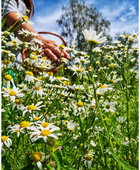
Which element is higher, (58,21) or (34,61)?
(58,21)

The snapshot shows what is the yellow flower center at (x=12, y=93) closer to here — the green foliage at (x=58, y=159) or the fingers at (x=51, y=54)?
the green foliage at (x=58, y=159)

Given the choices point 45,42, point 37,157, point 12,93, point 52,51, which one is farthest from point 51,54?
point 37,157

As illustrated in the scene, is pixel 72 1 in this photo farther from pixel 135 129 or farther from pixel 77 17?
pixel 135 129

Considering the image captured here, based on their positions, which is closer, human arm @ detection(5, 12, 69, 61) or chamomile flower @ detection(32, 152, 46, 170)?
chamomile flower @ detection(32, 152, 46, 170)

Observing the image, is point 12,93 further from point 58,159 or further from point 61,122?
point 58,159

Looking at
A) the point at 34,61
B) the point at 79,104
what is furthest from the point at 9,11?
the point at 79,104

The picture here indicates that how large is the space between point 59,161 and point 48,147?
5 centimetres

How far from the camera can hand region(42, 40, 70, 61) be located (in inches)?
45.9

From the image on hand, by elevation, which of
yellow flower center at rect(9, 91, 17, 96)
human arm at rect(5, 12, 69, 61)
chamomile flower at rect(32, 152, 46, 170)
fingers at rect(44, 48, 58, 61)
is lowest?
chamomile flower at rect(32, 152, 46, 170)

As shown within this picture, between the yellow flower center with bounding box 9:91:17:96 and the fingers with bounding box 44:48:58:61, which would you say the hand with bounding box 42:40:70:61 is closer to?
the fingers with bounding box 44:48:58:61

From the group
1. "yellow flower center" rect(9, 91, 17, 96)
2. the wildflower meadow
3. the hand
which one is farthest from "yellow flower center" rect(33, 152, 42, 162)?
the hand

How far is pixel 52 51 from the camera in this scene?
122 cm

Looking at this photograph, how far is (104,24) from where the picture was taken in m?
8.20

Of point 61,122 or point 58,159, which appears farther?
point 61,122
